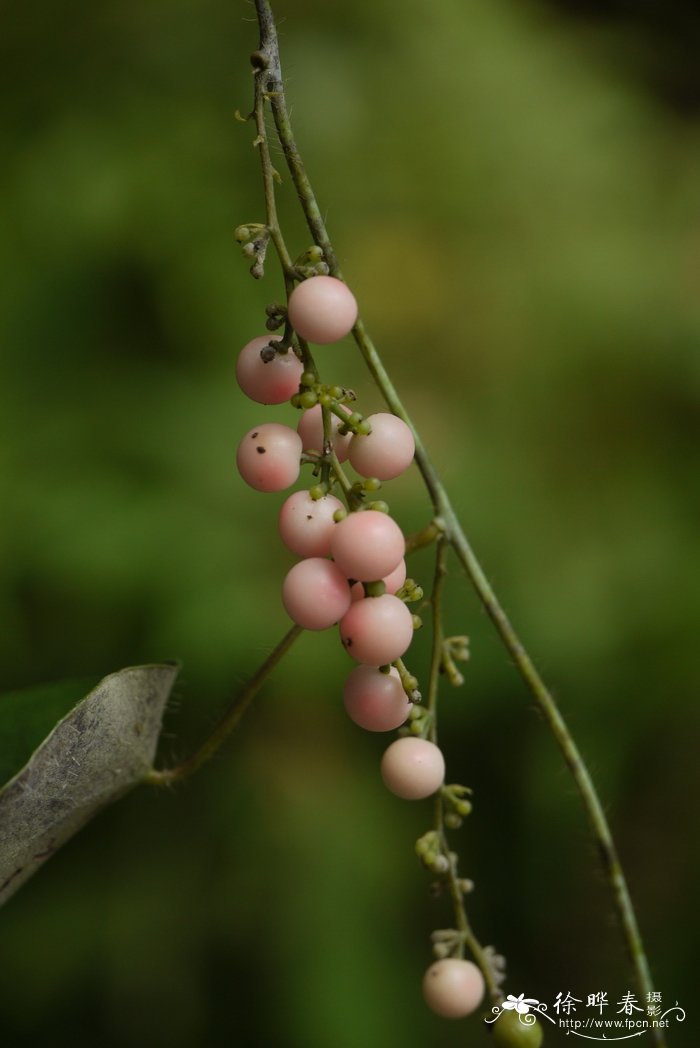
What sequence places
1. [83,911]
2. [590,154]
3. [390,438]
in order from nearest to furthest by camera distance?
[390,438] → [83,911] → [590,154]

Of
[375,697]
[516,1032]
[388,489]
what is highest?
[388,489]

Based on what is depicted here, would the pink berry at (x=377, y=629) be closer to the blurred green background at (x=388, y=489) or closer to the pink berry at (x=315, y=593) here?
the pink berry at (x=315, y=593)

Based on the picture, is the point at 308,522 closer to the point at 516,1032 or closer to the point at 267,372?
the point at 267,372

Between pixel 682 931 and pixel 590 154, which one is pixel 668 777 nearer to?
pixel 682 931

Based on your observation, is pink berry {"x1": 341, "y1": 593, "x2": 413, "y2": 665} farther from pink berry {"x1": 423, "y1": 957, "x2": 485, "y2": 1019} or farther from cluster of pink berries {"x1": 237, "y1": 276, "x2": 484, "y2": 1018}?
pink berry {"x1": 423, "y1": 957, "x2": 485, "y2": 1019}

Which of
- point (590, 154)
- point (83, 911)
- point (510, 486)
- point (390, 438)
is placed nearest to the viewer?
point (390, 438)

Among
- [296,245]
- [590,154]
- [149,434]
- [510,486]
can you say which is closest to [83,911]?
[149,434]

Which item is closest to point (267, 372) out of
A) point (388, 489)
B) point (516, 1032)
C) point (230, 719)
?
point (230, 719)

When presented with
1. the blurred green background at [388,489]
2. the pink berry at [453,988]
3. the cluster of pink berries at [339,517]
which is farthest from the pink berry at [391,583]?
the blurred green background at [388,489]
